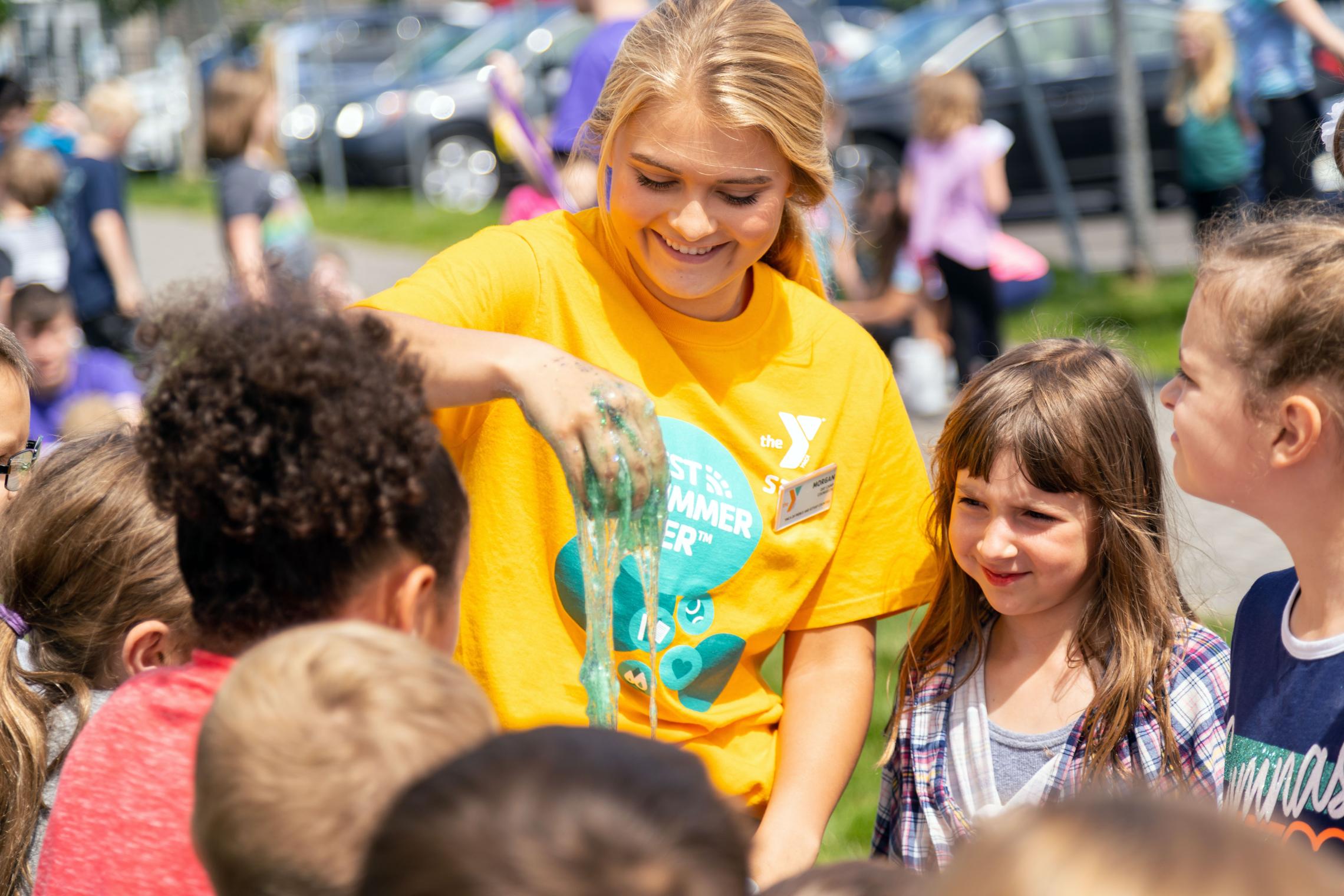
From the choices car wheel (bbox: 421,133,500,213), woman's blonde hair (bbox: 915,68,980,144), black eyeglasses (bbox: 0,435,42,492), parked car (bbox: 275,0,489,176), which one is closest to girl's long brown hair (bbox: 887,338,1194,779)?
black eyeglasses (bbox: 0,435,42,492)

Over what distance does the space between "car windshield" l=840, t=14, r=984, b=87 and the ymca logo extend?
33.1 feet

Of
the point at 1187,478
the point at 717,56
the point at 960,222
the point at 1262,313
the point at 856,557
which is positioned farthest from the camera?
the point at 960,222

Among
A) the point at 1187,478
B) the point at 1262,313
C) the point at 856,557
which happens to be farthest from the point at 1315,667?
the point at 856,557

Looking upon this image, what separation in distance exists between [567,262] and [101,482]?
802 mm

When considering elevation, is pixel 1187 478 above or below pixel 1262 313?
below

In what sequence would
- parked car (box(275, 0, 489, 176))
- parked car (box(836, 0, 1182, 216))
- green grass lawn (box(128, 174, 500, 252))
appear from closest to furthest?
parked car (box(836, 0, 1182, 216)) < green grass lawn (box(128, 174, 500, 252)) < parked car (box(275, 0, 489, 176))

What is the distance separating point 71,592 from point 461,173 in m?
13.1

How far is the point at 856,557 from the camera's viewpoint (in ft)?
7.60

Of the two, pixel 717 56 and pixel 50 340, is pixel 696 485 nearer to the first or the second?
pixel 717 56

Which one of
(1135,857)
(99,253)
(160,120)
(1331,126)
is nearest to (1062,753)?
(1331,126)

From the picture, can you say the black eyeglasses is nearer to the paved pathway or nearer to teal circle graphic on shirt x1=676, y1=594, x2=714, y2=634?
the paved pathway

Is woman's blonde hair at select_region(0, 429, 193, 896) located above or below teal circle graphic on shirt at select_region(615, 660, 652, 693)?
above

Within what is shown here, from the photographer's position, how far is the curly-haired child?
1.46m

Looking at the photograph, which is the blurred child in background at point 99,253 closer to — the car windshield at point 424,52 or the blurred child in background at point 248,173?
the blurred child in background at point 248,173
